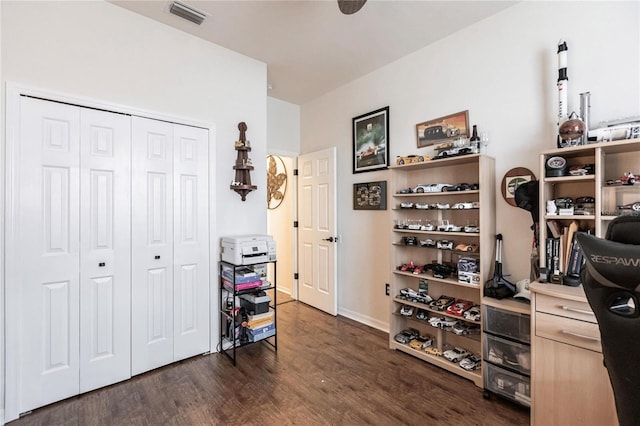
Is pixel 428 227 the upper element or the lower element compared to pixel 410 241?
upper

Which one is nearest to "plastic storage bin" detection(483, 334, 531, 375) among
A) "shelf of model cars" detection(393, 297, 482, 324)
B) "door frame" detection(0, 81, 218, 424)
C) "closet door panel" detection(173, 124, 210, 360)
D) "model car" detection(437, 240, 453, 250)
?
"shelf of model cars" detection(393, 297, 482, 324)

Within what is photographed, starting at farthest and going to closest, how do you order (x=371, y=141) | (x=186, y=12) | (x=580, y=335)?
(x=371, y=141) < (x=186, y=12) < (x=580, y=335)

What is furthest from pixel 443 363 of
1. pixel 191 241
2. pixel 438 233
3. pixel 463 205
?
pixel 191 241

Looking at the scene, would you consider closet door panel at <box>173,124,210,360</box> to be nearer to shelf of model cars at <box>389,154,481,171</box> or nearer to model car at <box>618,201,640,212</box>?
shelf of model cars at <box>389,154,481,171</box>

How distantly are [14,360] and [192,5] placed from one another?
2785 mm

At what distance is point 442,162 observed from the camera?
255cm

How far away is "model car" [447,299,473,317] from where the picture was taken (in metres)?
2.44

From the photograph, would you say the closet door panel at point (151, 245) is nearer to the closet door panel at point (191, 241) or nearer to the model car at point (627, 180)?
the closet door panel at point (191, 241)

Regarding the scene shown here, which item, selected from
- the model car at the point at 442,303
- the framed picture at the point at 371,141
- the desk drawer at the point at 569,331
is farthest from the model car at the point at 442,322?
the framed picture at the point at 371,141

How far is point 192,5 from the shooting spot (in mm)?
2312

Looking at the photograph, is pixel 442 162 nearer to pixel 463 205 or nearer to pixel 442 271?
pixel 463 205

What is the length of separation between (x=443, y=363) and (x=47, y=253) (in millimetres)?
3097

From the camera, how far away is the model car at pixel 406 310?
2816 millimetres

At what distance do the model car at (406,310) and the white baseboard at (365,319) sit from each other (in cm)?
54
